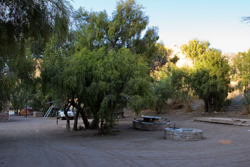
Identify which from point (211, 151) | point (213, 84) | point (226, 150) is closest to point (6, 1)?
point (211, 151)

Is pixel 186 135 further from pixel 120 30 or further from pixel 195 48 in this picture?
pixel 195 48

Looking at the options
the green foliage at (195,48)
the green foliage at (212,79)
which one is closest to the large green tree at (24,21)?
the green foliage at (212,79)

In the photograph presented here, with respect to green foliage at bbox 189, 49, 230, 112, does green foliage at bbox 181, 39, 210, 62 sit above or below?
above

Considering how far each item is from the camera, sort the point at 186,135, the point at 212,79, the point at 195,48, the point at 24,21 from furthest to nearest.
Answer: the point at 195,48 → the point at 212,79 → the point at 186,135 → the point at 24,21

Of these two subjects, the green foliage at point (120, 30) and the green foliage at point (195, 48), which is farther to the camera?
the green foliage at point (195, 48)

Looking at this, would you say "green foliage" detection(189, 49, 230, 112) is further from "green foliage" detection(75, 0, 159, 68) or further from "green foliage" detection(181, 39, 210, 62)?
"green foliage" detection(75, 0, 159, 68)

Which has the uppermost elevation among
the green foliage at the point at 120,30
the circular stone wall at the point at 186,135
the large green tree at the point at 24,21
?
the green foliage at the point at 120,30

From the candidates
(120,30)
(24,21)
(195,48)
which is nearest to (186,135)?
(24,21)

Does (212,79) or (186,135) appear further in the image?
(212,79)

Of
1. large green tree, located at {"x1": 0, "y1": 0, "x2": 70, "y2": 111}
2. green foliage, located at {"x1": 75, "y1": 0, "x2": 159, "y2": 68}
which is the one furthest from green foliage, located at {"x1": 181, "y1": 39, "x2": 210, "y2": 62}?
large green tree, located at {"x1": 0, "y1": 0, "x2": 70, "y2": 111}

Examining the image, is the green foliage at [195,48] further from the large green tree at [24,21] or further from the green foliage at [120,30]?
the large green tree at [24,21]

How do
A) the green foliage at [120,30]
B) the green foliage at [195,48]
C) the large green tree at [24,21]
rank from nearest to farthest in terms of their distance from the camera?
the large green tree at [24,21], the green foliage at [120,30], the green foliage at [195,48]

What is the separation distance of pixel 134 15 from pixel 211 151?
655 inches

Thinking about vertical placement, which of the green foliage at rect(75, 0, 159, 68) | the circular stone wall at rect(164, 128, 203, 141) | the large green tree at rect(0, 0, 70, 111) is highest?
the green foliage at rect(75, 0, 159, 68)
